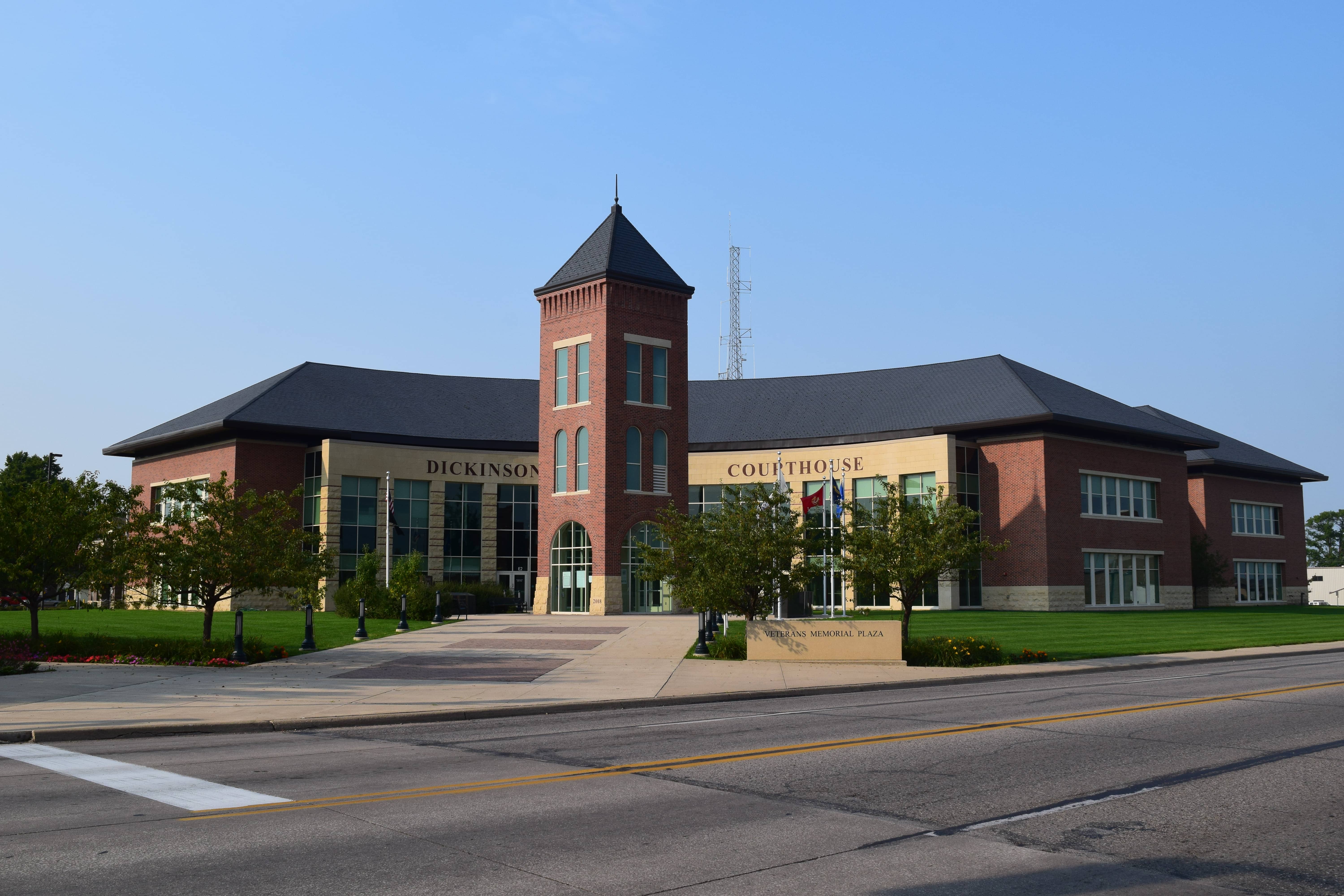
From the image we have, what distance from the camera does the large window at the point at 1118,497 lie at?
53.2m

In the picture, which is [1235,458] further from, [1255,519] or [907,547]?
[907,547]

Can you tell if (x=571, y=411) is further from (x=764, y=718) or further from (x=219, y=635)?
(x=764, y=718)

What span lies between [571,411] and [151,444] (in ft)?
74.9

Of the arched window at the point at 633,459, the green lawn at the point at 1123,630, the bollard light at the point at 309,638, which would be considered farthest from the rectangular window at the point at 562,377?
the bollard light at the point at 309,638

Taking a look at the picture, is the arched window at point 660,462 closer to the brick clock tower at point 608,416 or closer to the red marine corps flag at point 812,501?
the brick clock tower at point 608,416

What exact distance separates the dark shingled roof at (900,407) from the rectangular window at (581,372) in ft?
32.3

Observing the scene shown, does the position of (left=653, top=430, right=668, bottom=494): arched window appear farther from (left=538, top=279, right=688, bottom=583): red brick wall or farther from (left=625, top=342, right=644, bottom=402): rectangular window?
(left=625, top=342, right=644, bottom=402): rectangular window

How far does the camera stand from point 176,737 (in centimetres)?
1343

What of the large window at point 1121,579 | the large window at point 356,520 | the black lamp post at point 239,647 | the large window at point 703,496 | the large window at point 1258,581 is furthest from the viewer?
the large window at point 1258,581

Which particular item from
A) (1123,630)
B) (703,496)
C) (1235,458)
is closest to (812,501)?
(1123,630)

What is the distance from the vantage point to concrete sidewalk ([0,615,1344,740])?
14.6m

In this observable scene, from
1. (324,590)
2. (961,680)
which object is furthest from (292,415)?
(961,680)

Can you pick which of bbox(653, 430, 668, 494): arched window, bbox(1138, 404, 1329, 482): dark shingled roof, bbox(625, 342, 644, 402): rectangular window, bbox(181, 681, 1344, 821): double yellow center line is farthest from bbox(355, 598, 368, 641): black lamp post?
bbox(1138, 404, 1329, 482): dark shingled roof

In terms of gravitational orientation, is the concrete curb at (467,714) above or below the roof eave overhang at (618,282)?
below
